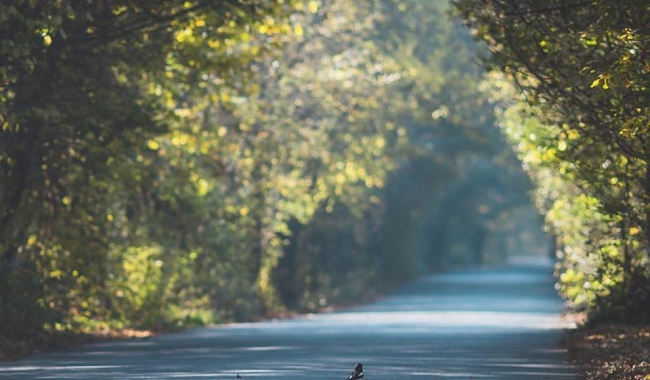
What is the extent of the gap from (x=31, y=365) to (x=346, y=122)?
73.6 ft

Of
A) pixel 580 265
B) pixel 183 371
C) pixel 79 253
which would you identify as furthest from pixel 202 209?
pixel 183 371

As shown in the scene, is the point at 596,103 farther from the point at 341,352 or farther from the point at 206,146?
the point at 206,146

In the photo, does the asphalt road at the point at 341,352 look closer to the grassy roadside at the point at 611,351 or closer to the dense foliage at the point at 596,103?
the grassy roadside at the point at 611,351

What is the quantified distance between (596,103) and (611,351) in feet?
10.6

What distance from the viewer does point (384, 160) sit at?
4425 centimetres

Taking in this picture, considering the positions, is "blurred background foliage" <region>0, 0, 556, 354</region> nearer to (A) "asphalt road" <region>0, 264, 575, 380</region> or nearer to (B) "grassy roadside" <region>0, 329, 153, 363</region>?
(B) "grassy roadside" <region>0, 329, 153, 363</region>

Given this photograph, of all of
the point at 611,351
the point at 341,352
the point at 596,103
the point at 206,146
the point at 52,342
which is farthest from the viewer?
the point at 206,146

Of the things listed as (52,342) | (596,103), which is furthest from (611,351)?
(52,342)

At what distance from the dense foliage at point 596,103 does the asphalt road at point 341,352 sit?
5.38 feet

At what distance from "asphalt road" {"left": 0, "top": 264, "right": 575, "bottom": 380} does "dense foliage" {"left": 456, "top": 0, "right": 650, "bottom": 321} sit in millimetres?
1640

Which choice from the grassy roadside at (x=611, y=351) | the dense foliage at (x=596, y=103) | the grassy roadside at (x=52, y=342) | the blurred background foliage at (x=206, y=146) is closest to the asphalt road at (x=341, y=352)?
the grassy roadside at (x=611, y=351)

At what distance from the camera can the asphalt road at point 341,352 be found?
17.8 meters

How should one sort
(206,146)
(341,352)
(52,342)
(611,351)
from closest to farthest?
(611,351)
(341,352)
(52,342)
(206,146)

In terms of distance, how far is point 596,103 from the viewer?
19062 mm
